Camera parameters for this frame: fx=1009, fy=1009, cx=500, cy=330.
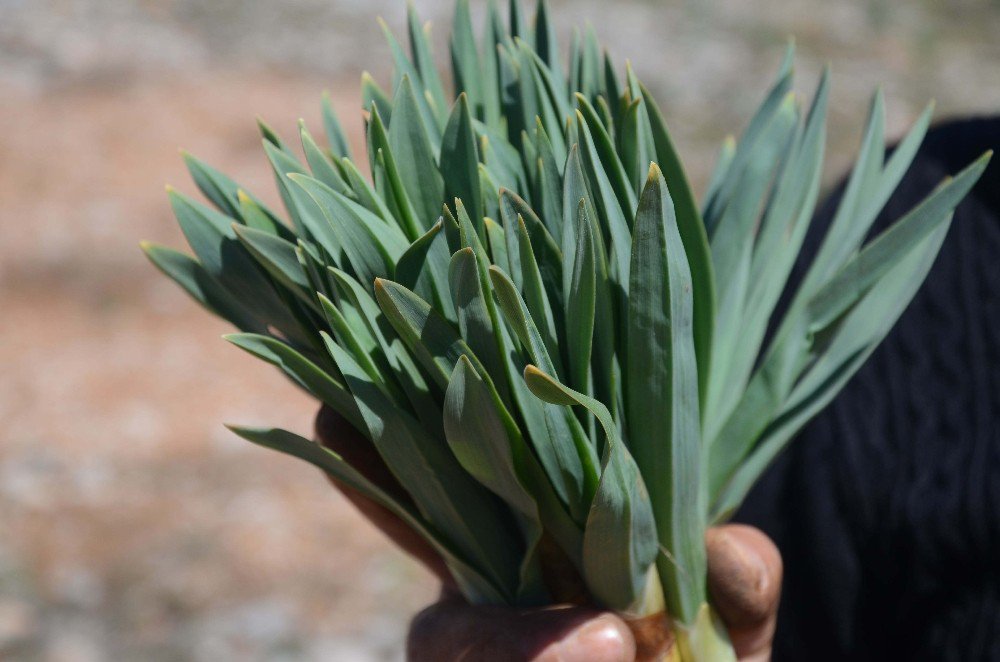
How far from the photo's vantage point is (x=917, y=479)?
2.27 ft

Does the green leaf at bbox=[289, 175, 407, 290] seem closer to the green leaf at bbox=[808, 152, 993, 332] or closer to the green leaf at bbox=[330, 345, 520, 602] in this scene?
the green leaf at bbox=[330, 345, 520, 602]

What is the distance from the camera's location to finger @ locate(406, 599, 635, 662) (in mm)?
429

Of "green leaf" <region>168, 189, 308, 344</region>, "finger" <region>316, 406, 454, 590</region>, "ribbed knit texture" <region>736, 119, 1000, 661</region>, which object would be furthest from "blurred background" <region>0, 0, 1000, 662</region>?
"green leaf" <region>168, 189, 308, 344</region>

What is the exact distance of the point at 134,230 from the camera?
245 cm

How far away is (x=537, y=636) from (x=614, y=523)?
0.07m

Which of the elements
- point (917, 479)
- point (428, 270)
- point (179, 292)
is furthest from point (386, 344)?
point (179, 292)

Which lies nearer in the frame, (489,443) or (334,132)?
(489,443)

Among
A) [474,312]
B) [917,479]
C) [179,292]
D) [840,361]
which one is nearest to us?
[474,312]

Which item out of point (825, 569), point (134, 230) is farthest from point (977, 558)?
point (134, 230)

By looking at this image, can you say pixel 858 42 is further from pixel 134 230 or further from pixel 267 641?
pixel 267 641

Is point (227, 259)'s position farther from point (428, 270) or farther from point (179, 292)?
point (179, 292)

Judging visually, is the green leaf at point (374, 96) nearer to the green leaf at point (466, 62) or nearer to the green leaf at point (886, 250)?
the green leaf at point (466, 62)

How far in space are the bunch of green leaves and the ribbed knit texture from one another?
237 mm

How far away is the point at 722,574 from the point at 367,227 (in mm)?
224
